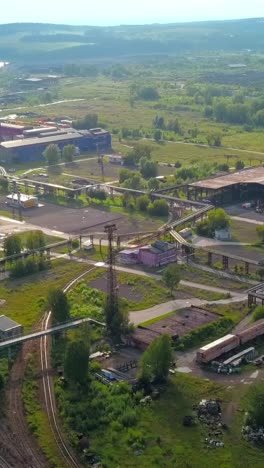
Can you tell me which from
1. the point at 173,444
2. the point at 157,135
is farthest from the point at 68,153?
the point at 173,444

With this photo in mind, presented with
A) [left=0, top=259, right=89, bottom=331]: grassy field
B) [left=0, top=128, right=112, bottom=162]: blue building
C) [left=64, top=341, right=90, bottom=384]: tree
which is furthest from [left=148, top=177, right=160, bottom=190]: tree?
[left=64, top=341, right=90, bottom=384]: tree

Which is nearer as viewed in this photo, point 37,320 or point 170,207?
point 37,320

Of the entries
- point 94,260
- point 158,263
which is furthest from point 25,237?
point 158,263

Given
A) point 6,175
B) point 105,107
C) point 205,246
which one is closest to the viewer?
point 205,246

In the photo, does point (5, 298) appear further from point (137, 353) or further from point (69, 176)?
point (69, 176)

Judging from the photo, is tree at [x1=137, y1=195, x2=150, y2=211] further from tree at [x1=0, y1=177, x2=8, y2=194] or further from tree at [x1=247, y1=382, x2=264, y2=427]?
tree at [x1=247, y1=382, x2=264, y2=427]

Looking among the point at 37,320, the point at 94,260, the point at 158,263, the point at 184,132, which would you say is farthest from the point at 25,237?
the point at 184,132

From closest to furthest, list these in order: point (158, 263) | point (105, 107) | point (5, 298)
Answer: point (5, 298), point (158, 263), point (105, 107)

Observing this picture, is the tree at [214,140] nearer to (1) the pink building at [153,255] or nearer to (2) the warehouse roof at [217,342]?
(1) the pink building at [153,255]
